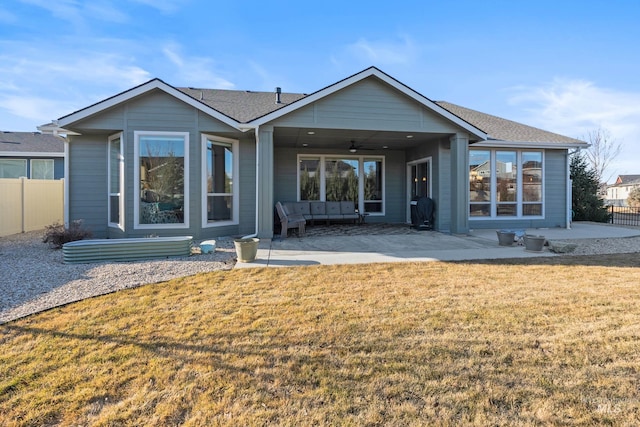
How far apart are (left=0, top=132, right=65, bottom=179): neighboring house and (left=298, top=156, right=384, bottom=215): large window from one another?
12.9 m

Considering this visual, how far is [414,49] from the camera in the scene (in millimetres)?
13156

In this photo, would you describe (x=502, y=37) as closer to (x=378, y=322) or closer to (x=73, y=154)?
(x=378, y=322)

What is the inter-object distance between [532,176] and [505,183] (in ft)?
3.62

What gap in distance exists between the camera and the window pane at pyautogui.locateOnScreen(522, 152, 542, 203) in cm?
1143

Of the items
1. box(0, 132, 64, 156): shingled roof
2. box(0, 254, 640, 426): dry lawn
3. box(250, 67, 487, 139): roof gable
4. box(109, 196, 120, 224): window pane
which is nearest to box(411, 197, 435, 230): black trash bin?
box(250, 67, 487, 139): roof gable

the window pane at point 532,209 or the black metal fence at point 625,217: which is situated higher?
the window pane at point 532,209

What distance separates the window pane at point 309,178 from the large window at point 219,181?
3647 mm

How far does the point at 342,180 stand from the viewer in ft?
42.7

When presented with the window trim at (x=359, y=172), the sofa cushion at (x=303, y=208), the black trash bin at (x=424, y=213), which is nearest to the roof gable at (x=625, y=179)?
the window trim at (x=359, y=172)

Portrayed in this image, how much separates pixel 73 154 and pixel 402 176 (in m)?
10.8

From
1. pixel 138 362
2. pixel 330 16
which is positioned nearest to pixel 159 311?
pixel 138 362

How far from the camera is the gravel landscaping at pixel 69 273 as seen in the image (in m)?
4.05

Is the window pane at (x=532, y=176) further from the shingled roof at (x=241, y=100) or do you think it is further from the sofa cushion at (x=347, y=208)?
the shingled roof at (x=241, y=100)

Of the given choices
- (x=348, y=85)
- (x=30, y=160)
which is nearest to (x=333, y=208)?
(x=348, y=85)
